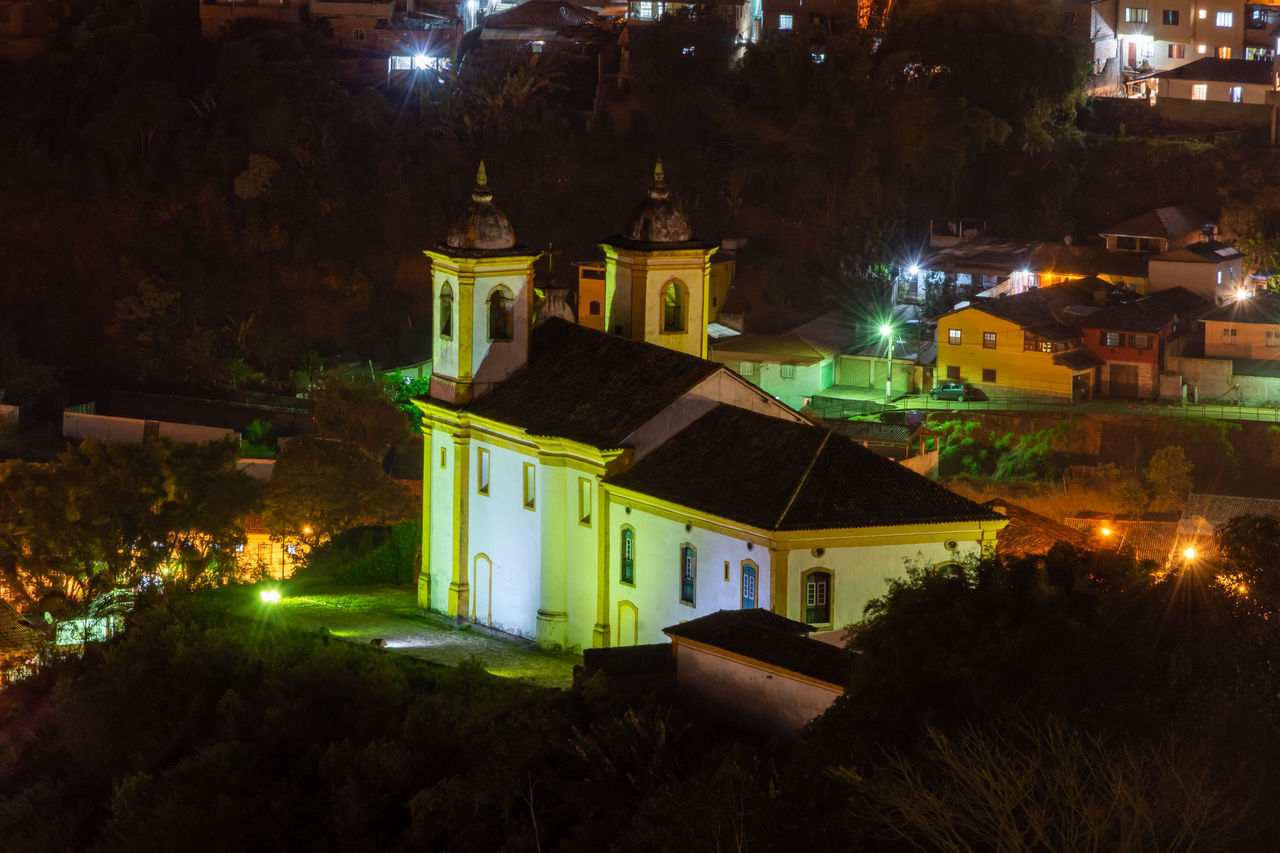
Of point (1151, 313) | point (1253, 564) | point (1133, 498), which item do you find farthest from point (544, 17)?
point (1253, 564)

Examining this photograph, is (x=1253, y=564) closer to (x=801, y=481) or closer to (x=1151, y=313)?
(x=801, y=481)

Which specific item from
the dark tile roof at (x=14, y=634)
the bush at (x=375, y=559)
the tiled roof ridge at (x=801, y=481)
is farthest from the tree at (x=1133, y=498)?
the dark tile roof at (x=14, y=634)

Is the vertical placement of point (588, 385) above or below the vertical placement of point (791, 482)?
above

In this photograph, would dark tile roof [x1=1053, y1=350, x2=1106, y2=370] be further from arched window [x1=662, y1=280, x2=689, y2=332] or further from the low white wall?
arched window [x1=662, y1=280, x2=689, y2=332]

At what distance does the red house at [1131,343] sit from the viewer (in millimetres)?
68000

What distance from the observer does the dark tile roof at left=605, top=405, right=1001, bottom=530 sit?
39.8m

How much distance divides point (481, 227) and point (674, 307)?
3757mm

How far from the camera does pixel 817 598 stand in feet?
130

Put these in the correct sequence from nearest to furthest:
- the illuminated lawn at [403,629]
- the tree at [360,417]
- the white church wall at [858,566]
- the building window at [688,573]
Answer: the white church wall at [858,566] < the building window at [688,573] < the illuminated lawn at [403,629] < the tree at [360,417]

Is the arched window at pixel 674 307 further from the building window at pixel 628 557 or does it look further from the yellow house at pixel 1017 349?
the yellow house at pixel 1017 349

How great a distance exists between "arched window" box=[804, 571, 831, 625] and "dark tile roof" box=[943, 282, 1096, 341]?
29139 millimetres

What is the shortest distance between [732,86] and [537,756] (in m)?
46.7

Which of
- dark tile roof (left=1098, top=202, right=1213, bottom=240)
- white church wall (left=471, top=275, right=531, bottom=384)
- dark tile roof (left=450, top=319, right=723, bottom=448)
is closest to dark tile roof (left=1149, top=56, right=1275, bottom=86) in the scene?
dark tile roof (left=1098, top=202, right=1213, bottom=240)

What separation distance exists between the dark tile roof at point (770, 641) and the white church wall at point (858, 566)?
0.58 metres
